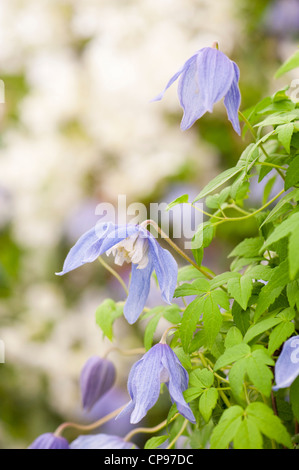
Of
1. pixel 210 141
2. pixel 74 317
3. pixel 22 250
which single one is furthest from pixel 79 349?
pixel 210 141

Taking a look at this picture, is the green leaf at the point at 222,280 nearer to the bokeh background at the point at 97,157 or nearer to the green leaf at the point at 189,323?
the green leaf at the point at 189,323

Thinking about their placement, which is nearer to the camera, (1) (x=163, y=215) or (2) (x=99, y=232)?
(2) (x=99, y=232)

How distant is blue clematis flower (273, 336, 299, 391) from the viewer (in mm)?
343

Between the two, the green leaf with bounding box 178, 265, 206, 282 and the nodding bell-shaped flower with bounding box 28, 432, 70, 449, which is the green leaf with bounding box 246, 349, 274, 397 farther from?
the nodding bell-shaped flower with bounding box 28, 432, 70, 449

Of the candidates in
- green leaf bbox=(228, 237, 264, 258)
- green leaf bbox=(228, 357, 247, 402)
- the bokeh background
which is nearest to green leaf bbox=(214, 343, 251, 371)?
green leaf bbox=(228, 357, 247, 402)

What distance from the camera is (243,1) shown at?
1.29 metres

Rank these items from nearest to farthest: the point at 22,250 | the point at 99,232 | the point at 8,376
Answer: the point at 99,232
the point at 8,376
the point at 22,250

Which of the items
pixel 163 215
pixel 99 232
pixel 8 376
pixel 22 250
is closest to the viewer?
pixel 99 232

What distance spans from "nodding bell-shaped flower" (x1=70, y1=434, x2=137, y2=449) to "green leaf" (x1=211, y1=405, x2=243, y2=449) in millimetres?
164

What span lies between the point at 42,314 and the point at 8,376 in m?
0.15

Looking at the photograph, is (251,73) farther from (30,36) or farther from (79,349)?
(79,349)

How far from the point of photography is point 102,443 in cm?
51

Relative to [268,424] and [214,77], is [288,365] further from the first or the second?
[214,77]

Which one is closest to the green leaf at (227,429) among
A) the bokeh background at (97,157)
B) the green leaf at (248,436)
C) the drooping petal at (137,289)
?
the green leaf at (248,436)
